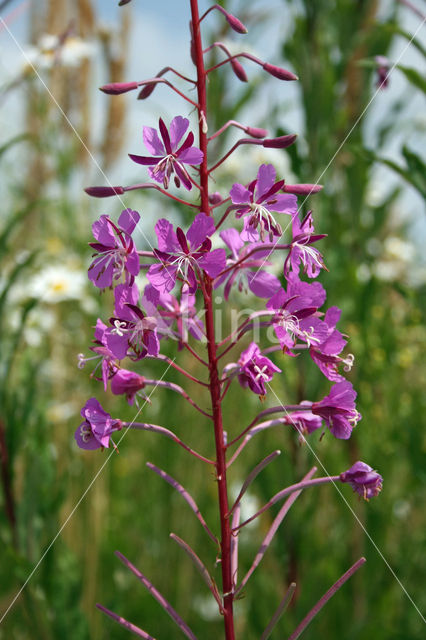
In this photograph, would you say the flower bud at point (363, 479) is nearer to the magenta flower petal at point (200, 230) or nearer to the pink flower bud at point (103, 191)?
the magenta flower petal at point (200, 230)

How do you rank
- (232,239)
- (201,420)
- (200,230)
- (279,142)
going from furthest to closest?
(201,420)
(232,239)
(279,142)
(200,230)

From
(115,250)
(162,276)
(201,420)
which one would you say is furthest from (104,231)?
(201,420)

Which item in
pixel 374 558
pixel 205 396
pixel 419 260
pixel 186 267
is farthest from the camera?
pixel 419 260

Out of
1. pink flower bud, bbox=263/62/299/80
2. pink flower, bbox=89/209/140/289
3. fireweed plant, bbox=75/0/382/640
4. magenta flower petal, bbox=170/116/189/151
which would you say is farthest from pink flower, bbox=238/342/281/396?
pink flower bud, bbox=263/62/299/80

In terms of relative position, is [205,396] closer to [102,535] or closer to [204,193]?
[102,535]

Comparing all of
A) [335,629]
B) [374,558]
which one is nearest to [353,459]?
[374,558]

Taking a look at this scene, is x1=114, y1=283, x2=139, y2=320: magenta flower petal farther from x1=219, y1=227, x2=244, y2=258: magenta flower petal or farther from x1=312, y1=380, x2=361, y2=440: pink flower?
x1=312, y1=380, x2=361, y2=440: pink flower

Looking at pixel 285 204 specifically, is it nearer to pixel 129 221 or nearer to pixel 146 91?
pixel 129 221
